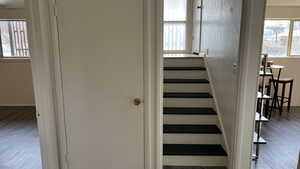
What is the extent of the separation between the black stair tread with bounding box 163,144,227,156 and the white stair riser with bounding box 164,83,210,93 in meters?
0.98

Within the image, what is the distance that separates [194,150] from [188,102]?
2.64 ft

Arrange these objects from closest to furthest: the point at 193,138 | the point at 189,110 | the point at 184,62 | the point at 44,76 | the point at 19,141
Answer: the point at 44,76 → the point at 193,138 → the point at 189,110 → the point at 19,141 → the point at 184,62

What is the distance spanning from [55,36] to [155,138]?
52.7 inches

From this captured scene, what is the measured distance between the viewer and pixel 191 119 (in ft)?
9.91

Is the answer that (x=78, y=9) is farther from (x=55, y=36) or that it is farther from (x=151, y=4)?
(x=151, y=4)

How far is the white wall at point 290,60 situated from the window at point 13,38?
565cm

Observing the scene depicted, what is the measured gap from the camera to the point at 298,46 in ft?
16.8

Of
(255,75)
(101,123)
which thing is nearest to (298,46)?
(255,75)

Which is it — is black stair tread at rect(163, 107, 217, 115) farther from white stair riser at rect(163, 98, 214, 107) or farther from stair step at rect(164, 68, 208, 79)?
stair step at rect(164, 68, 208, 79)

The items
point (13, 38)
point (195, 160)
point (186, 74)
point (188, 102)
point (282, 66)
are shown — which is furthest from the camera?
point (13, 38)

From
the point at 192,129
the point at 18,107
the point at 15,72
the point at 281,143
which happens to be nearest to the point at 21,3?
the point at 15,72

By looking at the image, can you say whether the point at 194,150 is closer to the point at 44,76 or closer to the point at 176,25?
the point at 44,76

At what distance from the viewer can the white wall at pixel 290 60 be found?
191 inches

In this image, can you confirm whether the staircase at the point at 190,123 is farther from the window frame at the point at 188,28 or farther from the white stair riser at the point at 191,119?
the window frame at the point at 188,28
